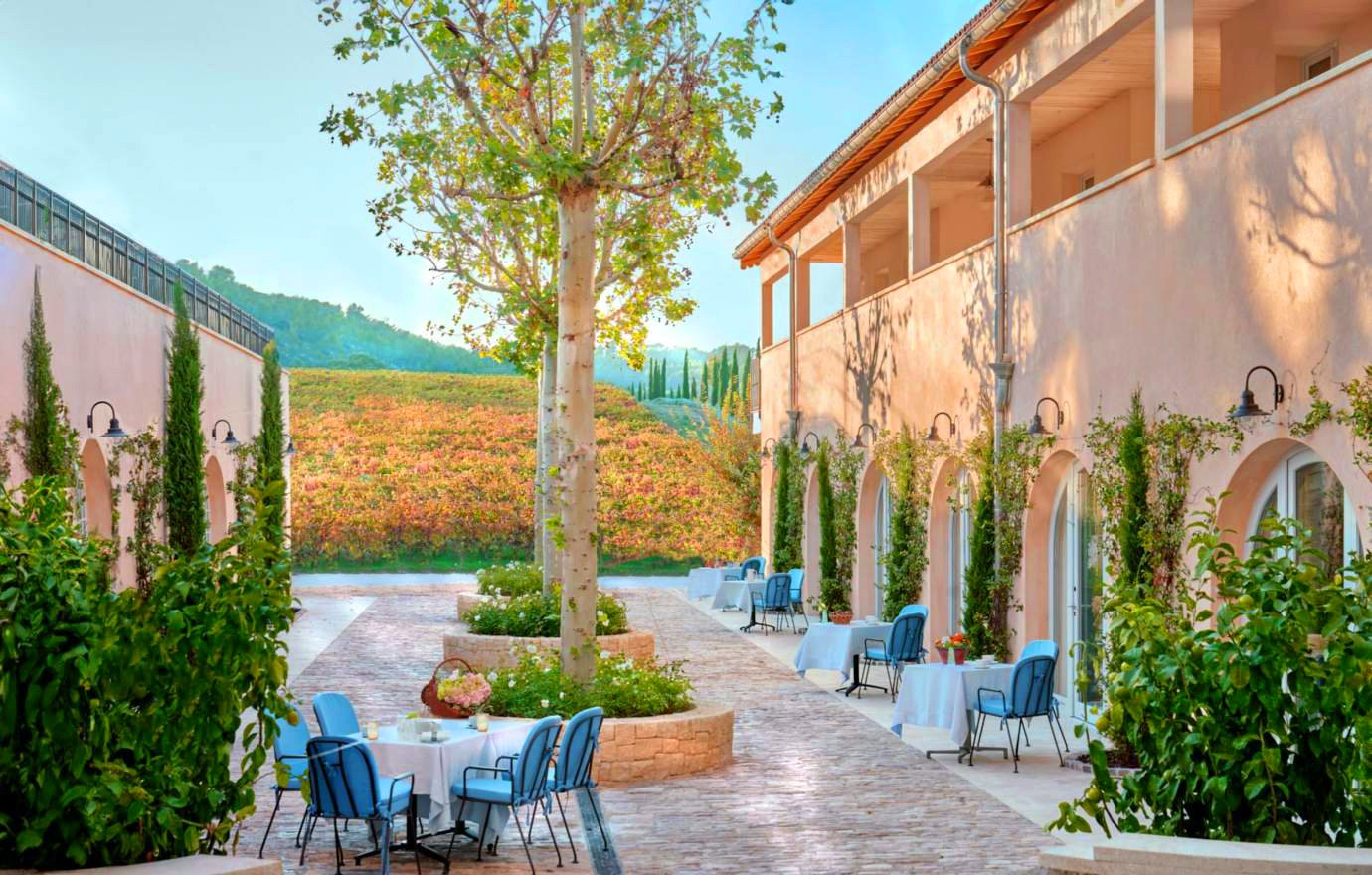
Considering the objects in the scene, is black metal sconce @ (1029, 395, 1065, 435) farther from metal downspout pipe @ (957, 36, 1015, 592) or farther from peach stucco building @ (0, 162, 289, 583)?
peach stucco building @ (0, 162, 289, 583)

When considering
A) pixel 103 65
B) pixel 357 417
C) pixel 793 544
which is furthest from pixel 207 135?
pixel 793 544

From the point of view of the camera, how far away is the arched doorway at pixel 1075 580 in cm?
1313

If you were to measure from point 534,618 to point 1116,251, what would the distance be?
8.64 meters

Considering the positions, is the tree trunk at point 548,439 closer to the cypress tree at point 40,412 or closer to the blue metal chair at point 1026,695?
→ the cypress tree at point 40,412

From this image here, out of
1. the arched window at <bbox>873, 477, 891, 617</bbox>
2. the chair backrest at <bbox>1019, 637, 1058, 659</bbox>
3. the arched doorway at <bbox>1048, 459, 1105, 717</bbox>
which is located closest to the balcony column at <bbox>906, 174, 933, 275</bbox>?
the arched window at <bbox>873, 477, 891, 617</bbox>

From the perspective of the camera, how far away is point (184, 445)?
20.3m

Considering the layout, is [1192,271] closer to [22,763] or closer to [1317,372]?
[1317,372]

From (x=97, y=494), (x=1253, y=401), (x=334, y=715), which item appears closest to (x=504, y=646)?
(x=97, y=494)

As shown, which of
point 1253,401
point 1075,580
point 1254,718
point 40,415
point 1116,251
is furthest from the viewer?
point 40,415

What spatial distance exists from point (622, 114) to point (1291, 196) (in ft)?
17.1

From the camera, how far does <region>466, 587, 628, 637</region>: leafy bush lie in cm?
1745

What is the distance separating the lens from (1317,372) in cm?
912

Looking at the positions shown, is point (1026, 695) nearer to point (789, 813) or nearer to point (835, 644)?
point (789, 813)

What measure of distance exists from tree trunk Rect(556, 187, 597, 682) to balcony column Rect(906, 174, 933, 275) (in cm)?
730
